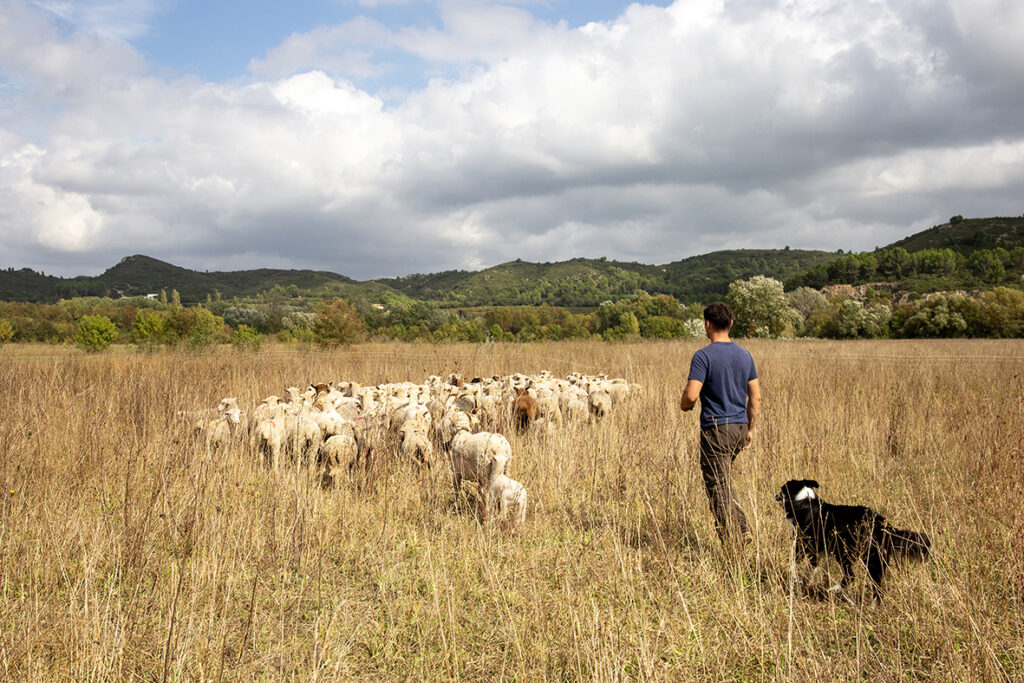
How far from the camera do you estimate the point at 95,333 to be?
21875 mm

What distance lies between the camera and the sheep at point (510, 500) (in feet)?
16.8

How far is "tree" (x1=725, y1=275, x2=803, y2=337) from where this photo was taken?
134ft

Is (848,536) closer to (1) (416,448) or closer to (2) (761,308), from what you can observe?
(1) (416,448)

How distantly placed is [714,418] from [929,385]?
8.96 metres

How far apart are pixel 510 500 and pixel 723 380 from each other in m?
2.27

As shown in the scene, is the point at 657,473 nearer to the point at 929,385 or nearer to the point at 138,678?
the point at 138,678

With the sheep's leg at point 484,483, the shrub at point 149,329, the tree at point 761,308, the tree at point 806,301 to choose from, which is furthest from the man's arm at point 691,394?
the tree at point 806,301

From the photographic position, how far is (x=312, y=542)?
15.4 ft

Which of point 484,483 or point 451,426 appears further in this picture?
point 451,426

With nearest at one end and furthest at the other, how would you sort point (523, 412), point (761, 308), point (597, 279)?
1. point (523, 412)
2. point (761, 308)
3. point (597, 279)

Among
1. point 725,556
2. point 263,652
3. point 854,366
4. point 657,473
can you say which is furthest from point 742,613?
point 854,366

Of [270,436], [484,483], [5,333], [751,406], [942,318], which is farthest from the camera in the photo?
[942,318]

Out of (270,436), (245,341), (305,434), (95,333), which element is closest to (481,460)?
(305,434)

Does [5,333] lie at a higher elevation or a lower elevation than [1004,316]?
higher
